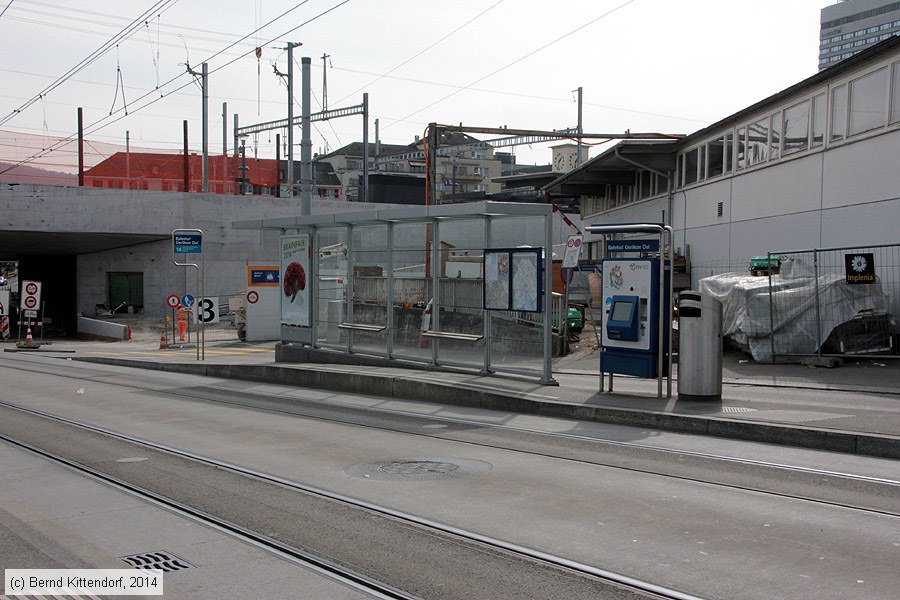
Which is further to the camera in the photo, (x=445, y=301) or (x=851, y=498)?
(x=445, y=301)

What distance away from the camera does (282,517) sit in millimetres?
6902

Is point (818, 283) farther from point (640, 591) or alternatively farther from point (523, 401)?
point (640, 591)

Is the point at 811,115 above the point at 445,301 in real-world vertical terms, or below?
above

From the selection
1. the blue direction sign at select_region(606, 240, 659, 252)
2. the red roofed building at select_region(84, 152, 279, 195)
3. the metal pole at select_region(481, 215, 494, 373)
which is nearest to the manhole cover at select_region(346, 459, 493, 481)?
the blue direction sign at select_region(606, 240, 659, 252)

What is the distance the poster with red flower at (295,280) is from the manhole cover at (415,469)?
11.0 metres

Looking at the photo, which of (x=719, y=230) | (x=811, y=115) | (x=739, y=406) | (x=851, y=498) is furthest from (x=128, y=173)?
(x=851, y=498)

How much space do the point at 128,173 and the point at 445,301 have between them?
4280 cm

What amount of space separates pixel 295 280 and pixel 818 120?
12.8 meters

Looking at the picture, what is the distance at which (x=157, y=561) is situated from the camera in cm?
579

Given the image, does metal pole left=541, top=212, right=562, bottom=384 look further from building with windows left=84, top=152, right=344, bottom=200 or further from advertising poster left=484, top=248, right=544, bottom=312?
building with windows left=84, top=152, right=344, bottom=200

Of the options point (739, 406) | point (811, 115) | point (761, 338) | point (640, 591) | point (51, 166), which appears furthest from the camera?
point (51, 166)

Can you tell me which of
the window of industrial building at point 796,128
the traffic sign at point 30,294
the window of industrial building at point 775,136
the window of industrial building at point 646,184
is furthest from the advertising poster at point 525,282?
the traffic sign at point 30,294

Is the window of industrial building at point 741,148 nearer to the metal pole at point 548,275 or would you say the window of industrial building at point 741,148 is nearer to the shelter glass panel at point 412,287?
the shelter glass panel at point 412,287

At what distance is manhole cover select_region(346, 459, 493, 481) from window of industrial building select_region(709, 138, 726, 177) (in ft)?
63.4
